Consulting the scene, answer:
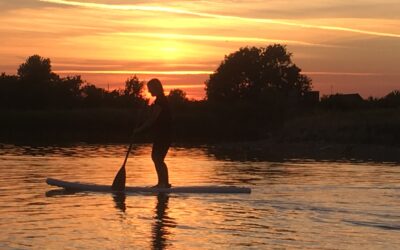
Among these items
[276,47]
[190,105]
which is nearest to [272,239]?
[190,105]

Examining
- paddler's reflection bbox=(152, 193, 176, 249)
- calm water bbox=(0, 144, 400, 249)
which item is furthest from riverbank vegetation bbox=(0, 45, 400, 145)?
paddler's reflection bbox=(152, 193, 176, 249)

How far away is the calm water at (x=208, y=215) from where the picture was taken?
376 inches

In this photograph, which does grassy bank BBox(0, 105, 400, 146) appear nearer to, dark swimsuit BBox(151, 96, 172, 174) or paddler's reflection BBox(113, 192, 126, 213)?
dark swimsuit BBox(151, 96, 172, 174)

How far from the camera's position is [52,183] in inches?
598

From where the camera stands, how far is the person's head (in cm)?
1507

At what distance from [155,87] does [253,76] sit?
3117 inches

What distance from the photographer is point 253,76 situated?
93750mm

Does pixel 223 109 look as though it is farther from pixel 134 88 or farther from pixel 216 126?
pixel 134 88

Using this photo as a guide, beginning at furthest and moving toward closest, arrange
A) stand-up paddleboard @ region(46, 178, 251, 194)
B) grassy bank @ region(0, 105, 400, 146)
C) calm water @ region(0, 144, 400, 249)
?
grassy bank @ region(0, 105, 400, 146) → stand-up paddleboard @ region(46, 178, 251, 194) → calm water @ region(0, 144, 400, 249)

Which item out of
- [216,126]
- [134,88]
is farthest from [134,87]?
[216,126]

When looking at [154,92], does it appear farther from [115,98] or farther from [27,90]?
[115,98]

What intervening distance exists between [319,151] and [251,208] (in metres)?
23.8

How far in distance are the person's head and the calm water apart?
7.42ft

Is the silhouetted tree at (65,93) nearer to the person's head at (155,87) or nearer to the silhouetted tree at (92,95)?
the silhouetted tree at (92,95)
